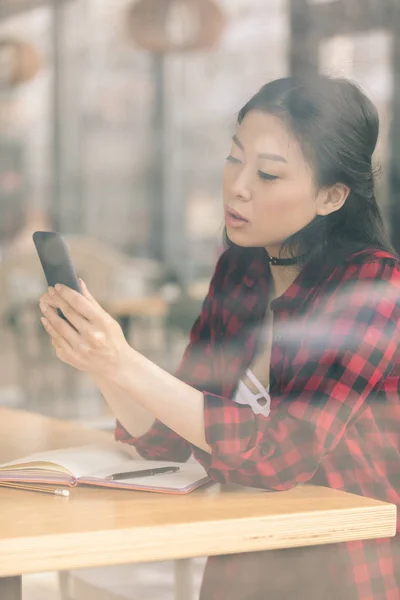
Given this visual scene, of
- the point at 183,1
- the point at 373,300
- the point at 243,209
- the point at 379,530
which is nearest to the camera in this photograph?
the point at 379,530

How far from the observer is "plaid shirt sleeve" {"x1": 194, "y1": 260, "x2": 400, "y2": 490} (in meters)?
0.98

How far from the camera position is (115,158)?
326 centimetres

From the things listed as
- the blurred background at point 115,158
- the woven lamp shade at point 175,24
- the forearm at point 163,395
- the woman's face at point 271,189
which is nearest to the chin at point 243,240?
the woman's face at point 271,189

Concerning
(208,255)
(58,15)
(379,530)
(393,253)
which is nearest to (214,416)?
(379,530)

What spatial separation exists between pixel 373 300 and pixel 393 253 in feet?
0.26

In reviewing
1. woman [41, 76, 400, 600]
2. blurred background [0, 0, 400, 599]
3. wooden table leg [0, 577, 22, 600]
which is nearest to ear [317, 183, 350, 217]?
woman [41, 76, 400, 600]

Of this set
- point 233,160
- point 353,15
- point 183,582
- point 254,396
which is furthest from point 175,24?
point 183,582

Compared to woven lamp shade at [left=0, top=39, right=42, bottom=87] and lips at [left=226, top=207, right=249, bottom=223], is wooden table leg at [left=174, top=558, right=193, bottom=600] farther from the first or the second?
woven lamp shade at [left=0, top=39, right=42, bottom=87]

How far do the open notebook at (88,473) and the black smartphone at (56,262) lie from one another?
0.50ft

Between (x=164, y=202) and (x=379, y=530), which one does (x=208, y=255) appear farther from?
(x=379, y=530)

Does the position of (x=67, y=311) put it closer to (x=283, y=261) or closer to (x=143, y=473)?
(x=143, y=473)

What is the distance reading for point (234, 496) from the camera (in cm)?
96

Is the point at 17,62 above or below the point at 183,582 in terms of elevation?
above

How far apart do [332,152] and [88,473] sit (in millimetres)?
435
